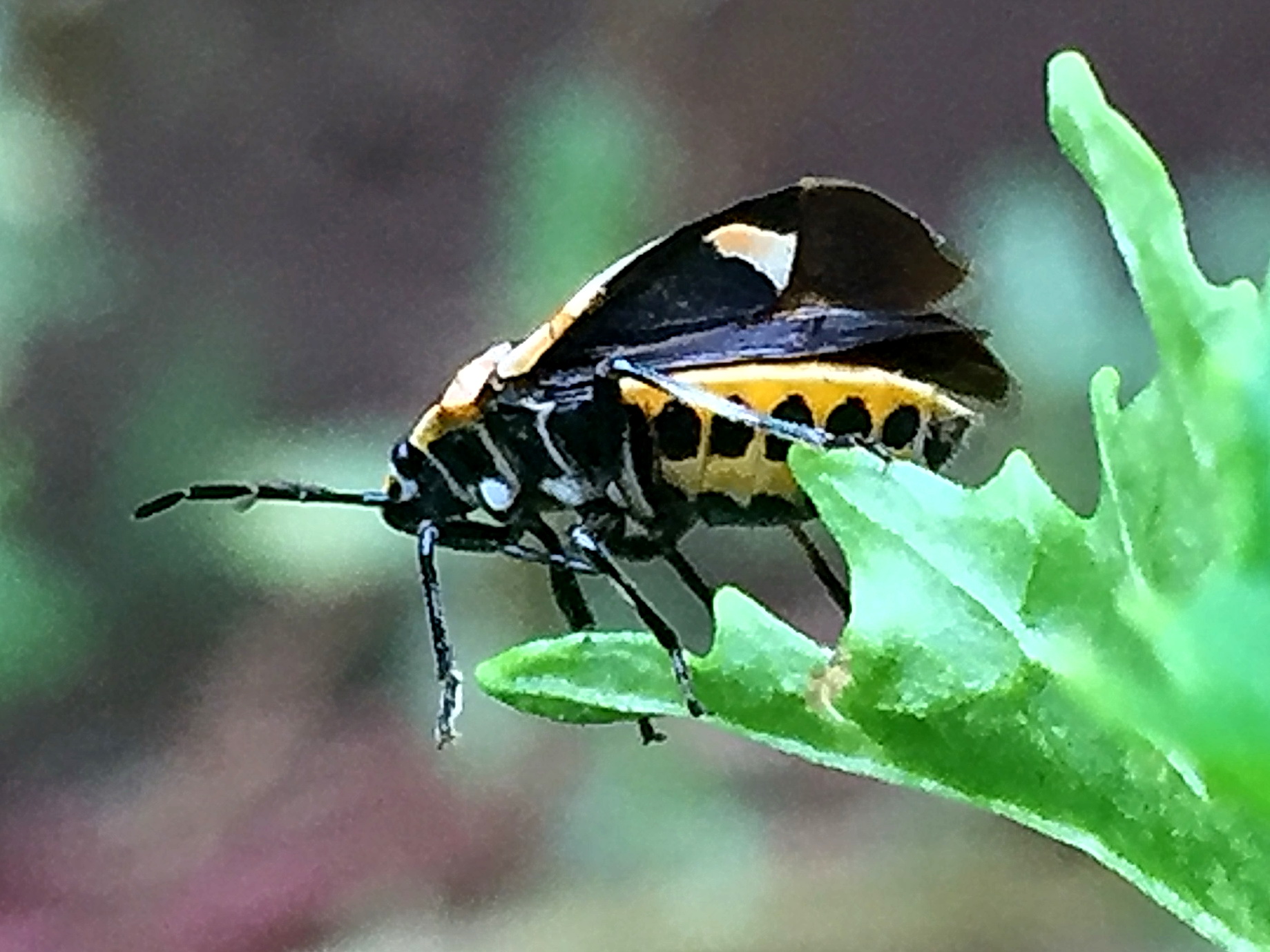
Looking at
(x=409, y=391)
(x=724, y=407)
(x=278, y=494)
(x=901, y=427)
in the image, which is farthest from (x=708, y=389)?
(x=409, y=391)

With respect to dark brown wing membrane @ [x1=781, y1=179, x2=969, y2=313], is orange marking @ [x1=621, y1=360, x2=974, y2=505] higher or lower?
lower

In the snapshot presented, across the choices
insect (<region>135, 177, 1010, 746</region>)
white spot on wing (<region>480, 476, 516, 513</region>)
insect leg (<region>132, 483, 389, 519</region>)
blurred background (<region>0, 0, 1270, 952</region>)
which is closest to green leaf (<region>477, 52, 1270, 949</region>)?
insect (<region>135, 177, 1010, 746</region>)

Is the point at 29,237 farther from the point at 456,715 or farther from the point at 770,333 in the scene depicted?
the point at 770,333

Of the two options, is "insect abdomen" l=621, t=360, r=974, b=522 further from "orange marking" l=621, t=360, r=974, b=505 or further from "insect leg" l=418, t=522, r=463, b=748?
"insect leg" l=418, t=522, r=463, b=748

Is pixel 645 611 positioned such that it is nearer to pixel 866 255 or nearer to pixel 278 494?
pixel 866 255

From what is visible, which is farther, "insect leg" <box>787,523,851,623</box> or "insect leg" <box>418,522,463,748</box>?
"insect leg" <box>418,522,463,748</box>

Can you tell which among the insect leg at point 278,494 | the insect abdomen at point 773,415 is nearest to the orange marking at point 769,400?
the insect abdomen at point 773,415

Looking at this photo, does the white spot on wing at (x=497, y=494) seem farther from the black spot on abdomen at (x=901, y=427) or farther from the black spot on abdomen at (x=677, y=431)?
the black spot on abdomen at (x=901, y=427)
